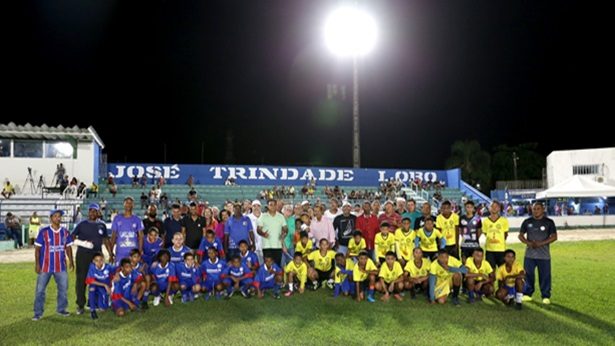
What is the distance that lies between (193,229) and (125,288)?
178 cm

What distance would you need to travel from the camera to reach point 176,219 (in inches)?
352

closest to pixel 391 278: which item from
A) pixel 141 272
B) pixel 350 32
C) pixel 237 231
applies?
pixel 237 231

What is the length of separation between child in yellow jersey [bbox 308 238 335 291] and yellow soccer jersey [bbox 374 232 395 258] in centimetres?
91

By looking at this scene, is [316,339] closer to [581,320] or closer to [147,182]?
[581,320]

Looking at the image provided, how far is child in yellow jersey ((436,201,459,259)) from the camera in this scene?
8.84 metres

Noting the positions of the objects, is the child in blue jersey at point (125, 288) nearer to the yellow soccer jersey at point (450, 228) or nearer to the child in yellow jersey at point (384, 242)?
the child in yellow jersey at point (384, 242)

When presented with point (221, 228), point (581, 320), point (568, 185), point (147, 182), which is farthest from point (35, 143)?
point (568, 185)

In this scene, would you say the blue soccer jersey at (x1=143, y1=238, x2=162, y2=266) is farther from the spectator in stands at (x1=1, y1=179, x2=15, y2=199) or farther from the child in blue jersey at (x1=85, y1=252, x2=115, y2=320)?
the spectator in stands at (x1=1, y1=179, x2=15, y2=199)

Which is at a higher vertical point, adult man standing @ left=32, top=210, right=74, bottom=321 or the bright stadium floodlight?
the bright stadium floodlight

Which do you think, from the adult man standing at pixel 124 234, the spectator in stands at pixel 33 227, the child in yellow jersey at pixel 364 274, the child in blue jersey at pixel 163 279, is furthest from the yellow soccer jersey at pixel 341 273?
the spectator in stands at pixel 33 227

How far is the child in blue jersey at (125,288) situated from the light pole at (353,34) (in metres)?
13.6

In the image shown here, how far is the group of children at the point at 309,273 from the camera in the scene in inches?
303

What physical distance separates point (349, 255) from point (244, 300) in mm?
2127

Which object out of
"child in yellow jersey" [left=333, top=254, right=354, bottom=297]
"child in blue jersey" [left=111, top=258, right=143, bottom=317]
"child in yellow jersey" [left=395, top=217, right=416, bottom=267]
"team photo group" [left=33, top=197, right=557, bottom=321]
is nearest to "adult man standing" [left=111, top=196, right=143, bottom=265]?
"team photo group" [left=33, top=197, right=557, bottom=321]
